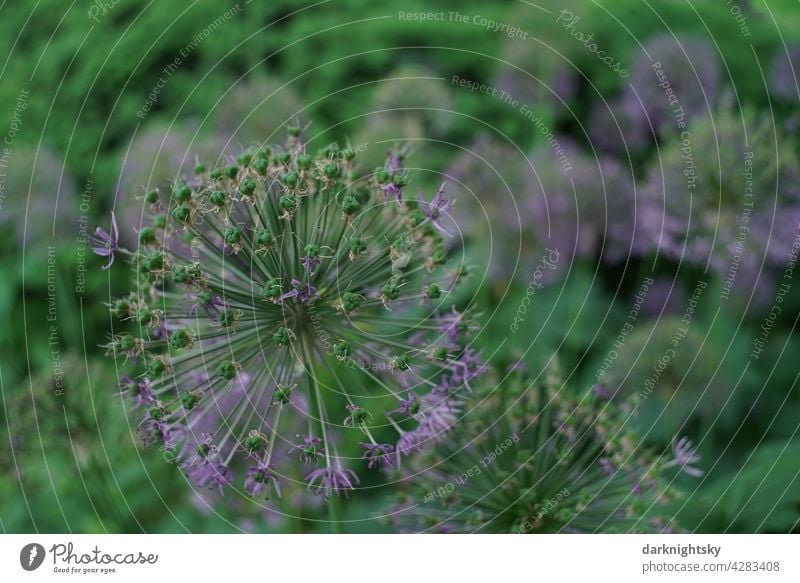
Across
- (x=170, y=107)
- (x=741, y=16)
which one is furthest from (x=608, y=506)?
(x=170, y=107)

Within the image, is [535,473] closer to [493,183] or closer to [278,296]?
[278,296]

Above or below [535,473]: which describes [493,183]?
above
